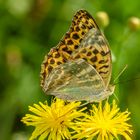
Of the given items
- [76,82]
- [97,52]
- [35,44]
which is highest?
[35,44]

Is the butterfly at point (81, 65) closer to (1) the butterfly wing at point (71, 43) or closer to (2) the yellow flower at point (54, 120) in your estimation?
(1) the butterfly wing at point (71, 43)

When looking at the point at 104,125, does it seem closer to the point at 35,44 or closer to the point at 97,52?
the point at 97,52

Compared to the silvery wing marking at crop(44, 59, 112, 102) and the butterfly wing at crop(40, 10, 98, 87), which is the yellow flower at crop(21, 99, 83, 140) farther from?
the butterfly wing at crop(40, 10, 98, 87)

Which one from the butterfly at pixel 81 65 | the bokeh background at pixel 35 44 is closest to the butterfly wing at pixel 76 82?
the butterfly at pixel 81 65

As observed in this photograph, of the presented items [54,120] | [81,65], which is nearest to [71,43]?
[81,65]

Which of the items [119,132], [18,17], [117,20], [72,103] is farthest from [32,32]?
[119,132]

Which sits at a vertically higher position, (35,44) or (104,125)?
(35,44)

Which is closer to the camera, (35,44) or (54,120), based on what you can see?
(54,120)
